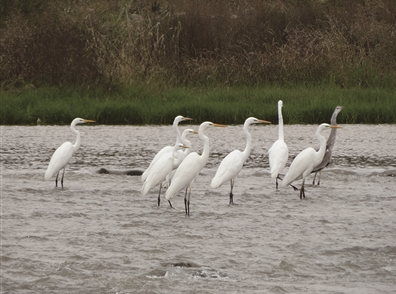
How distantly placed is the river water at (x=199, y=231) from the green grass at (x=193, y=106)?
308 cm

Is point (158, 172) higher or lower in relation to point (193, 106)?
lower

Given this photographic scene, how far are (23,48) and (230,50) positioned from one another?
4671mm

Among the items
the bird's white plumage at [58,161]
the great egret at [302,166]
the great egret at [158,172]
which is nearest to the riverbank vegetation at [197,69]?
the bird's white plumage at [58,161]

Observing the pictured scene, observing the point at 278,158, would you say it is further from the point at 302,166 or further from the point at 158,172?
the point at 158,172

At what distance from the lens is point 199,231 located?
810 centimetres

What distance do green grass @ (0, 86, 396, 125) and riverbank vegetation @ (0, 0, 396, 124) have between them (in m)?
0.02

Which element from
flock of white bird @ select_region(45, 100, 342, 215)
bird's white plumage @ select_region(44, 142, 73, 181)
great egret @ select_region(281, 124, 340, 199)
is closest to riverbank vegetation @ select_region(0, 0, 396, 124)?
flock of white bird @ select_region(45, 100, 342, 215)

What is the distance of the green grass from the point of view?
1636 cm

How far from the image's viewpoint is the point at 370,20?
69.1 ft

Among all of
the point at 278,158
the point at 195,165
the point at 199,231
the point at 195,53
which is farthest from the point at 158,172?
the point at 195,53

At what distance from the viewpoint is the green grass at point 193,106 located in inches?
644

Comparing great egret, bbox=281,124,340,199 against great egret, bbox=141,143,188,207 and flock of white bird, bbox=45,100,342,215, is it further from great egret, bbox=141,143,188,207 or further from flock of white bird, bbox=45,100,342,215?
great egret, bbox=141,143,188,207

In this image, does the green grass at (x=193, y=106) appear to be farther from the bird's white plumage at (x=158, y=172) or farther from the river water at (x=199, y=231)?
the bird's white plumage at (x=158, y=172)

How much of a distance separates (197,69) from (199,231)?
11.1 metres
